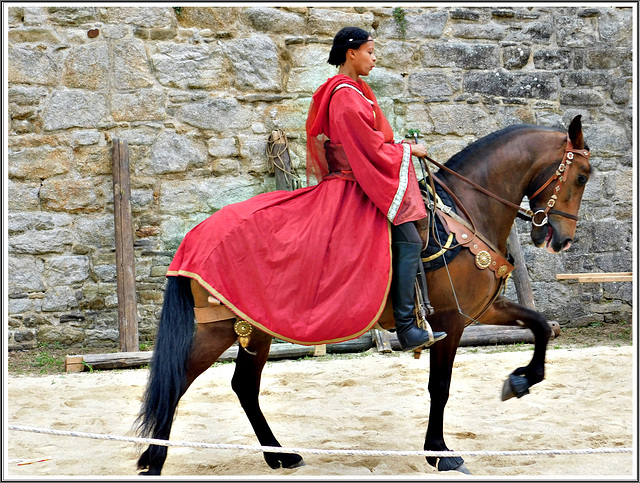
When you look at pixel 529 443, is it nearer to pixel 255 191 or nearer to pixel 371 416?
pixel 371 416

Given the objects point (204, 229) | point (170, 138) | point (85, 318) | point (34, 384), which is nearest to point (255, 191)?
point (170, 138)

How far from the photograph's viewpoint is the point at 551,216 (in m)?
3.66

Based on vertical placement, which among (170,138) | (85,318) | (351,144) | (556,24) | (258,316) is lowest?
(85,318)

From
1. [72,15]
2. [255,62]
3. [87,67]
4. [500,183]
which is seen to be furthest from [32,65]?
[500,183]

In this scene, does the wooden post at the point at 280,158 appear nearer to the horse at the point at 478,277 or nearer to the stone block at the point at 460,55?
the stone block at the point at 460,55

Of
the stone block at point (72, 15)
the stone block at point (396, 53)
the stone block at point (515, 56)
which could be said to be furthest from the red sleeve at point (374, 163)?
the stone block at point (515, 56)

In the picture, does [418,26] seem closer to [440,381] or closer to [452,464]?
[440,381]

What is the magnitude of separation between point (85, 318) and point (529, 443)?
419cm

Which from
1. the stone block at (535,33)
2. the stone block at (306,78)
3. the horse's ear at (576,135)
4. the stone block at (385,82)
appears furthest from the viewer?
the stone block at (535,33)

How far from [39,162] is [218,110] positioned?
1.71m

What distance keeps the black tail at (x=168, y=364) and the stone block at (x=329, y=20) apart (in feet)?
13.8

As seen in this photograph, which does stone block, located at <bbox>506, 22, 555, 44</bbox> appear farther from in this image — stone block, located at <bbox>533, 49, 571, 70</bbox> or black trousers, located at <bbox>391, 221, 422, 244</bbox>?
black trousers, located at <bbox>391, 221, 422, 244</bbox>

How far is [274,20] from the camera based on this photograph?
22.2 ft

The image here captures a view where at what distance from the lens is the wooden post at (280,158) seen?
6.60 m
